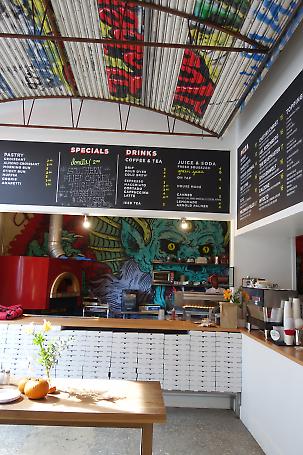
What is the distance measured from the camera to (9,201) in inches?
211

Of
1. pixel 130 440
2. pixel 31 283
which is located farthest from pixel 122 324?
pixel 31 283

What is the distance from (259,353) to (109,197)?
2.88 m

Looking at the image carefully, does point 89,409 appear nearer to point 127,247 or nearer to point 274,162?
point 274,162

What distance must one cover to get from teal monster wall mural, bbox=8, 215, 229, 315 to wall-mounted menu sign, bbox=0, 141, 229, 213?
1967 mm

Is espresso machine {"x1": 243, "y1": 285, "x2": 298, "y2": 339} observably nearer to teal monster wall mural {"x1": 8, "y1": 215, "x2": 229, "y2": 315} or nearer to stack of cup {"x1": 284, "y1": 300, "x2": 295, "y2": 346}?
stack of cup {"x1": 284, "y1": 300, "x2": 295, "y2": 346}

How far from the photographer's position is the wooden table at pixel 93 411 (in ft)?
7.76

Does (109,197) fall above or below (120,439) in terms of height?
above

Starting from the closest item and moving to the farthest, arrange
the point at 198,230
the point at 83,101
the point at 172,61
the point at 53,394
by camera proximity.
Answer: the point at 53,394, the point at 172,61, the point at 83,101, the point at 198,230

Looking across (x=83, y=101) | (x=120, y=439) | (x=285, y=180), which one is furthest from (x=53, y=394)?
(x=83, y=101)

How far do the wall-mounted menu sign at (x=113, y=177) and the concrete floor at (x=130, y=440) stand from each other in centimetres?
279

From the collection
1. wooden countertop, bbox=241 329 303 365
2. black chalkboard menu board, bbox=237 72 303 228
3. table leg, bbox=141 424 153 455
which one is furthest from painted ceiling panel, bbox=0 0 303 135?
table leg, bbox=141 424 153 455

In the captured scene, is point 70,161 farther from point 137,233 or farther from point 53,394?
point 53,394

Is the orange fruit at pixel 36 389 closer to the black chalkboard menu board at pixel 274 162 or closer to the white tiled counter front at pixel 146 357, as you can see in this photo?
the white tiled counter front at pixel 146 357

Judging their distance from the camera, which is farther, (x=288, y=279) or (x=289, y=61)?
(x=288, y=279)
